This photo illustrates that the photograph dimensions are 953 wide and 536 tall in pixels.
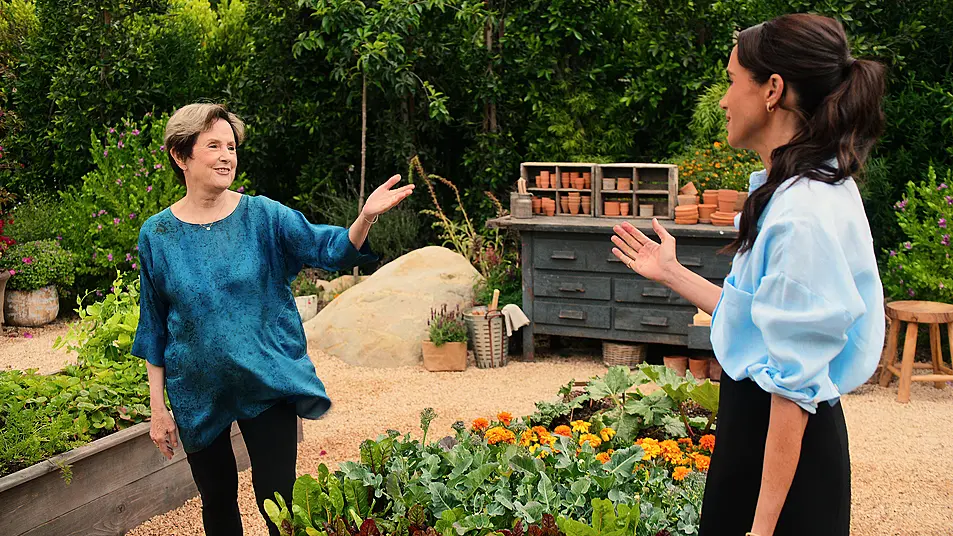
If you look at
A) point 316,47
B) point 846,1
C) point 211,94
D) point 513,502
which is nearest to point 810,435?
point 513,502

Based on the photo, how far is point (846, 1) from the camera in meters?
6.69

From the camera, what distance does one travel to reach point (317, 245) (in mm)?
2682

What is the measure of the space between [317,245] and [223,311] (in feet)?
1.10

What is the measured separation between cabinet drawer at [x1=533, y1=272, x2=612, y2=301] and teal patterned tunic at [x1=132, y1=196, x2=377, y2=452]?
364cm

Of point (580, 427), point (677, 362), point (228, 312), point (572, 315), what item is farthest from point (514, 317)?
point (228, 312)

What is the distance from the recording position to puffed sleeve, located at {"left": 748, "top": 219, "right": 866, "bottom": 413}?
1.47 meters

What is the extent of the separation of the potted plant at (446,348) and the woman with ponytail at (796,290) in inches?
178

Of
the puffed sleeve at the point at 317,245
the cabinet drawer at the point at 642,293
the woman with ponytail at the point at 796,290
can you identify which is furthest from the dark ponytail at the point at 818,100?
the cabinet drawer at the point at 642,293

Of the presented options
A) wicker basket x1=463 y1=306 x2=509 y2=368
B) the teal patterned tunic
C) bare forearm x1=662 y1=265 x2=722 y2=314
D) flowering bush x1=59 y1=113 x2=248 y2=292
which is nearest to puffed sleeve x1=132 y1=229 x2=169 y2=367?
the teal patterned tunic

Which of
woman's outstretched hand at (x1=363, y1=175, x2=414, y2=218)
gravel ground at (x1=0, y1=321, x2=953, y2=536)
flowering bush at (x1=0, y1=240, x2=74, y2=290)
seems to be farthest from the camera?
flowering bush at (x1=0, y1=240, x2=74, y2=290)

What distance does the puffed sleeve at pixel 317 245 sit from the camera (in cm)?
264

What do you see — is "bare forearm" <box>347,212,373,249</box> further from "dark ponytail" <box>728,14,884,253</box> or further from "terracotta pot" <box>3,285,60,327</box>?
"terracotta pot" <box>3,285,60,327</box>

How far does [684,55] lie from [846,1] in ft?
4.17

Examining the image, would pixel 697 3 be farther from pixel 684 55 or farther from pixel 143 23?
pixel 143 23
